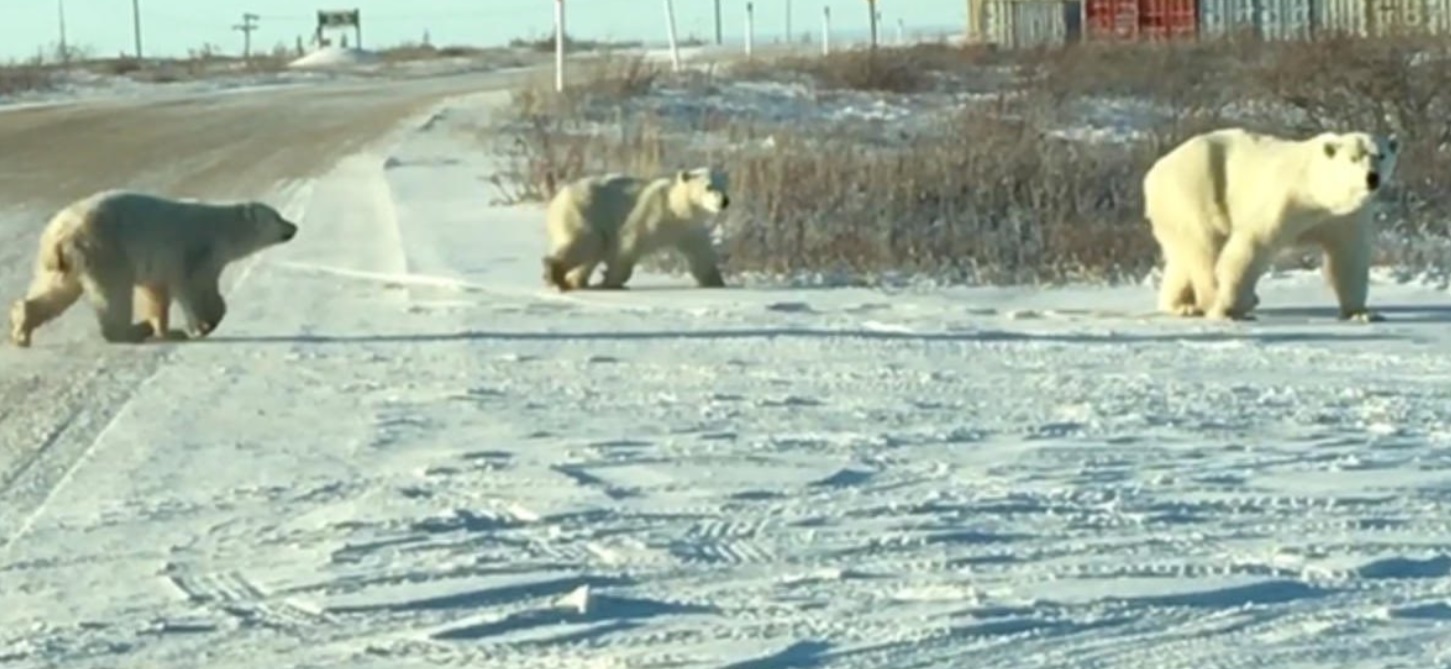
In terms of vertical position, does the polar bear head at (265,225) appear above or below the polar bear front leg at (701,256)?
above

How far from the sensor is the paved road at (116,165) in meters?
10.7

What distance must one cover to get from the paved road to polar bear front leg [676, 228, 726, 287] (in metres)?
3.46

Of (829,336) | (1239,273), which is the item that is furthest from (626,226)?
(1239,273)

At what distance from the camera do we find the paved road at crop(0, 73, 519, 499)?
10672 mm

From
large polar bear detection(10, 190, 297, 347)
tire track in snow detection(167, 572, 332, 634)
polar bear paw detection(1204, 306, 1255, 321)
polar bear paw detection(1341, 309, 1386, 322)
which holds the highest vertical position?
large polar bear detection(10, 190, 297, 347)

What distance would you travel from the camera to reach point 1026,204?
62.1 ft

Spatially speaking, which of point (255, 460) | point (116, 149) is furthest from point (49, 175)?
point (255, 460)

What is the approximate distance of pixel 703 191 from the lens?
1515 centimetres

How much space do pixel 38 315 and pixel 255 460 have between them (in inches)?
165

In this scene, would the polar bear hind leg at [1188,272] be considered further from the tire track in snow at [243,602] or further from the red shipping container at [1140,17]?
the red shipping container at [1140,17]

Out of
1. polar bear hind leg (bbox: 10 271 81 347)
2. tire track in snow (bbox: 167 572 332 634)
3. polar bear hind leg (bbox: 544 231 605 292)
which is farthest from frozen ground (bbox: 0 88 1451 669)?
polar bear hind leg (bbox: 544 231 605 292)

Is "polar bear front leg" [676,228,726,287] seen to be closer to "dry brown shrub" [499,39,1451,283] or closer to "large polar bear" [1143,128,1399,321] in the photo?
"dry brown shrub" [499,39,1451,283]

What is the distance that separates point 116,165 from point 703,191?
1568cm

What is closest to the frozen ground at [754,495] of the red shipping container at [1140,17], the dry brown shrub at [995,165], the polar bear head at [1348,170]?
the polar bear head at [1348,170]
